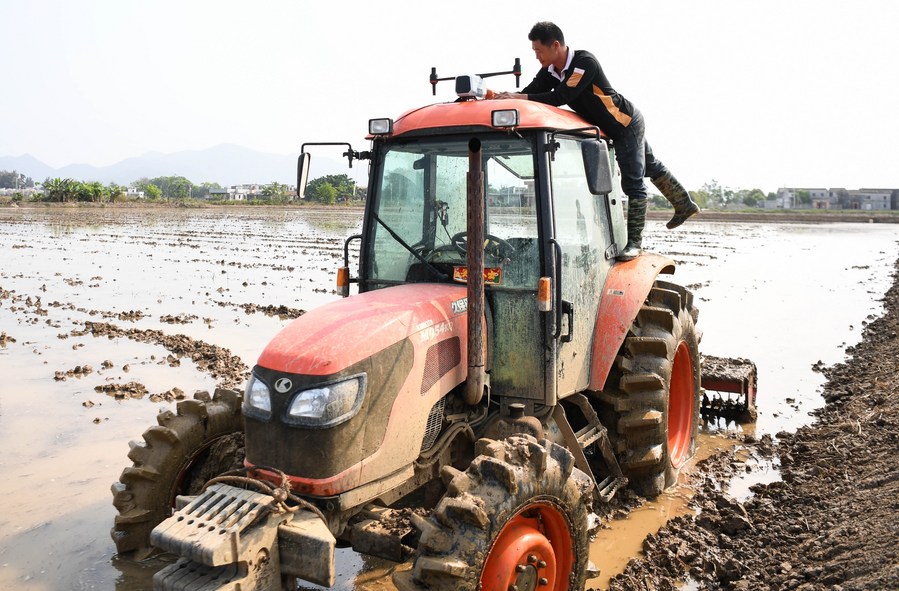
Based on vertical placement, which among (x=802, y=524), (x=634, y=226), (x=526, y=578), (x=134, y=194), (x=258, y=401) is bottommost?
(x=802, y=524)

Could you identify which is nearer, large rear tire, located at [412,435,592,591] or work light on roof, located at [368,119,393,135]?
large rear tire, located at [412,435,592,591]

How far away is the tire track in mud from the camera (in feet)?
28.6

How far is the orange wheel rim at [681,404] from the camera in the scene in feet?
20.6

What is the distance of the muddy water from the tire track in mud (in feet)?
0.56

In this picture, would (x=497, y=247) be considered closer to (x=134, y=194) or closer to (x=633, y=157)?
(x=633, y=157)

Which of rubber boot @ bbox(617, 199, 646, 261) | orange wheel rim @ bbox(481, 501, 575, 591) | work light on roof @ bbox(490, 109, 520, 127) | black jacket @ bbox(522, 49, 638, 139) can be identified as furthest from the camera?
rubber boot @ bbox(617, 199, 646, 261)

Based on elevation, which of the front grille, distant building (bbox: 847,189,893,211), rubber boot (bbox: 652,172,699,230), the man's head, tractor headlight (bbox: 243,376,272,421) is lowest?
the front grille

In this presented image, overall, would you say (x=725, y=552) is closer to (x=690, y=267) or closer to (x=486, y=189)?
(x=486, y=189)

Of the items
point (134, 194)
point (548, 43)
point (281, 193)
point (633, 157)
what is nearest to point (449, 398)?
point (633, 157)

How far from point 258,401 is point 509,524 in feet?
4.27

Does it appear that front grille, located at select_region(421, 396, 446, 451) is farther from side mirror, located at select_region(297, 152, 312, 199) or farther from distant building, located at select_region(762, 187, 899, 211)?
distant building, located at select_region(762, 187, 899, 211)

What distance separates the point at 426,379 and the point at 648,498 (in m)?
2.58

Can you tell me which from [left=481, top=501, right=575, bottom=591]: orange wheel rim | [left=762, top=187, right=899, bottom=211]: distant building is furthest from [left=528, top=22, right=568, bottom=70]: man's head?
[left=762, top=187, right=899, bottom=211]: distant building

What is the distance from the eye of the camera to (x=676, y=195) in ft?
20.8
